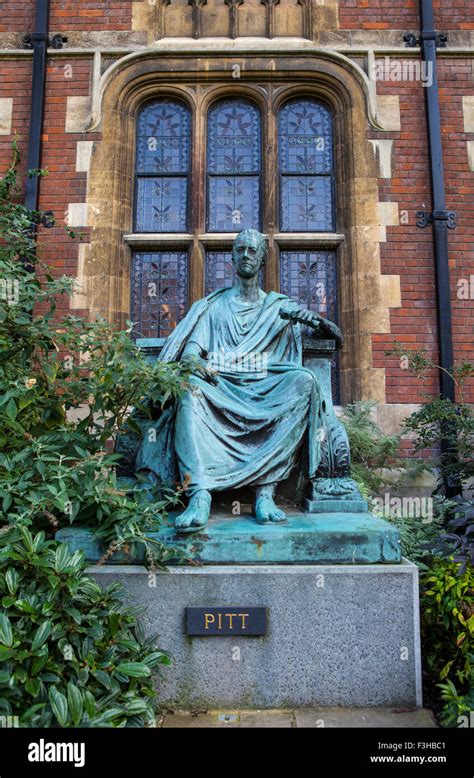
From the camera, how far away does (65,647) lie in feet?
6.90

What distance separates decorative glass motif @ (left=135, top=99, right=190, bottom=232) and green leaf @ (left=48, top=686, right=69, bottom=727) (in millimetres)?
5395

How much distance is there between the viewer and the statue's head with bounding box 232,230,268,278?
139 inches

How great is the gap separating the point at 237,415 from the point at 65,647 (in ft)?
4.57

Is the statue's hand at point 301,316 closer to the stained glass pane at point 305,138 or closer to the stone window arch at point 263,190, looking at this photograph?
the stone window arch at point 263,190

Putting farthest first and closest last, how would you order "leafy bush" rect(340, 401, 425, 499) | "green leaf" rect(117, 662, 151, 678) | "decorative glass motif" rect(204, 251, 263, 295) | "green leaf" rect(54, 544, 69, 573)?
"decorative glass motif" rect(204, 251, 263, 295), "leafy bush" rect(340, 401, 425, 499), "green leaf" rect(54, 544, 69, 573), "green leaf" rect(117, 662, 151, 678)

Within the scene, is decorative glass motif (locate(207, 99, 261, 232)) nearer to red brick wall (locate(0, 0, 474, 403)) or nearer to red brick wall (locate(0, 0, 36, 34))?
red brick wall (locate(0, 0, 474, 403))

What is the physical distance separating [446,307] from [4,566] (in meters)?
5.03

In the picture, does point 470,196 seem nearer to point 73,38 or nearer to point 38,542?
point 73,38

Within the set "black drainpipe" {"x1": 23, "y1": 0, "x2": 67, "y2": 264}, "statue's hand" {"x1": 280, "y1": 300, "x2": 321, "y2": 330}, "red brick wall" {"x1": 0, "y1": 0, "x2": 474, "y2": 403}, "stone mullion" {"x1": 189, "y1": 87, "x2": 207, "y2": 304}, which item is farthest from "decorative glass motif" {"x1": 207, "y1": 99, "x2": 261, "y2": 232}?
"statue's hand" {"x1": 280, "y1": 300, "x2": 321, "y2": 330}

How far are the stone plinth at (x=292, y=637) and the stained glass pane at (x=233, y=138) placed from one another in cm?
523

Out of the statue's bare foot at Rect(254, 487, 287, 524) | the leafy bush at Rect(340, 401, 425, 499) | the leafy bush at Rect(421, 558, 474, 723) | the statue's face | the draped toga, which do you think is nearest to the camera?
the leafy bush at Rect(421, 558, 474, 723)

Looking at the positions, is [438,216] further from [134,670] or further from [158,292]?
[134,670]

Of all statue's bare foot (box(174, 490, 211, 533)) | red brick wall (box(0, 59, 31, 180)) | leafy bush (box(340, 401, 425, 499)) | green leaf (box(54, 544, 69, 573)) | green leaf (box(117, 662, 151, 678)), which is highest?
red brick wall (box(0, 59, 31, 180))

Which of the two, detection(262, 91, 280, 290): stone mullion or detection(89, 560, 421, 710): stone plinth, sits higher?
detection(262, 91, 280, 290): stone mullion
